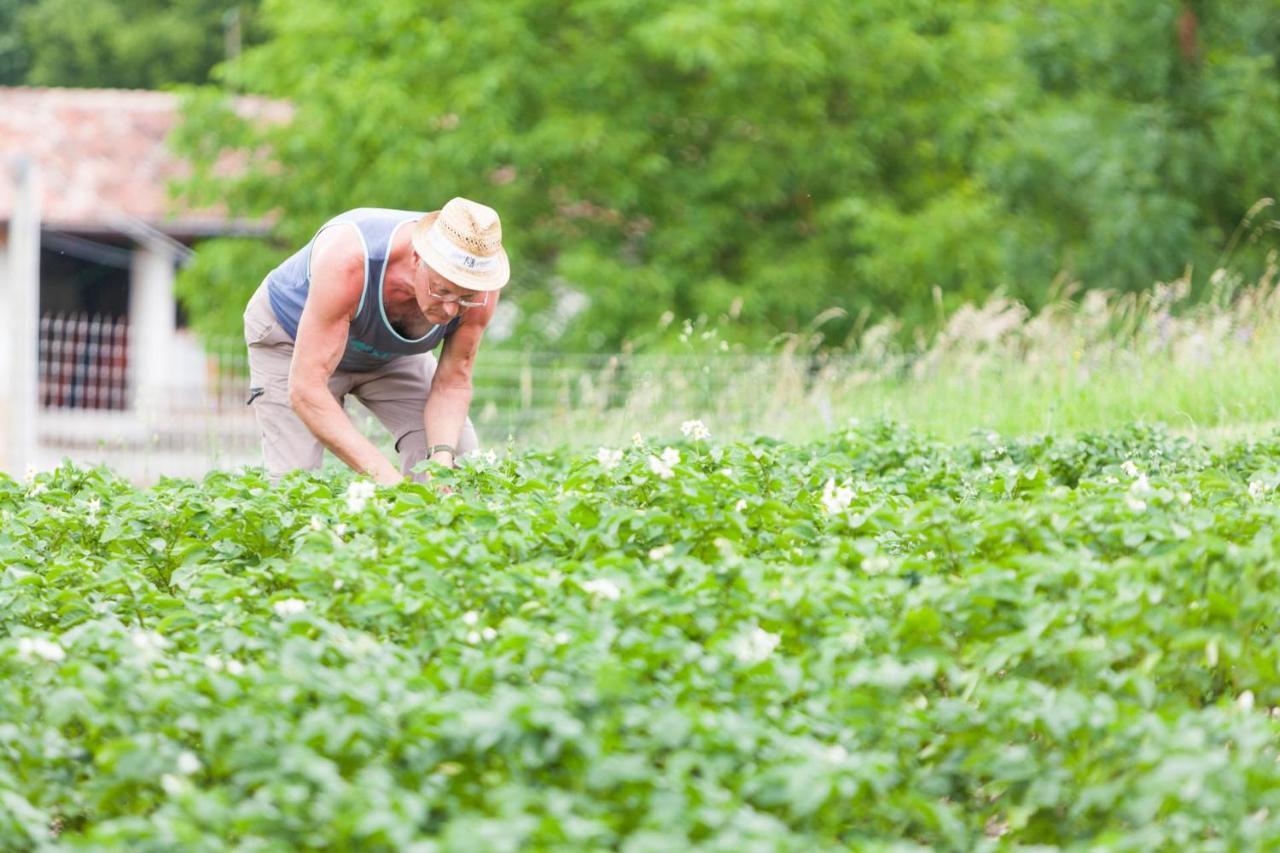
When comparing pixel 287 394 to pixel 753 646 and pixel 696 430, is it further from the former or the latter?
pixel 753 646

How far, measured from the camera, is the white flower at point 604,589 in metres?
3.45

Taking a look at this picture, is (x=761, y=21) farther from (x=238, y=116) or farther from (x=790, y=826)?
(x=790, y=826)

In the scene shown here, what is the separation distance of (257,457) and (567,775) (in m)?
7.79

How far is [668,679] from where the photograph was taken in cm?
322

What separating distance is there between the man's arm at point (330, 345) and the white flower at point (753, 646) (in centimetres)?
225

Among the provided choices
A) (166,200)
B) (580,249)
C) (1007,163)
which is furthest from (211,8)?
(1007,163)

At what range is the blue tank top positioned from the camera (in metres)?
5.47

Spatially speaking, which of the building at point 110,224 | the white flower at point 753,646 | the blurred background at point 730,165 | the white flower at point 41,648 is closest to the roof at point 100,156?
the building at point 110,224

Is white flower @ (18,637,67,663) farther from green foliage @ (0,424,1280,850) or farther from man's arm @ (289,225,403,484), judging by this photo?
man's arm @ (289,225,403,484)

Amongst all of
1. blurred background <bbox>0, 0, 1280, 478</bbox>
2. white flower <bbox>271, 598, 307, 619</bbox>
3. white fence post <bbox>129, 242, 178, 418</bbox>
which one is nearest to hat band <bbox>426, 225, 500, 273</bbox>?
white flower <bbox>271, 598, 307, 619</bbox>

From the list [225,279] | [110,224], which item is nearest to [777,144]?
[225,279]

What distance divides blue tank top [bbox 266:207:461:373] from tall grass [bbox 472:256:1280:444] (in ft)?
7.95

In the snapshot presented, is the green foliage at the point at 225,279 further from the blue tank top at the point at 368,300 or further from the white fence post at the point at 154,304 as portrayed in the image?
the blue tank top at the point at 368,300

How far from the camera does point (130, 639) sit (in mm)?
3416
